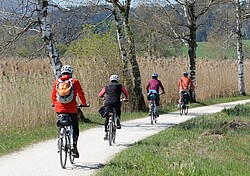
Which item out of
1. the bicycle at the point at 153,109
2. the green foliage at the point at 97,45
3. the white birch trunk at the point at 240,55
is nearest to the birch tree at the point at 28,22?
the bicycle at the point at 153,109

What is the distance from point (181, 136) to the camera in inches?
539

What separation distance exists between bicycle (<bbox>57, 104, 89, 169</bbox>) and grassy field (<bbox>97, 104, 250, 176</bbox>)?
91 cm

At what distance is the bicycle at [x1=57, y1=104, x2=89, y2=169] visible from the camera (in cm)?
970

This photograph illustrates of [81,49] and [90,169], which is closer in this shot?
[90,169]

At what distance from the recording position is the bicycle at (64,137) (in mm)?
9703

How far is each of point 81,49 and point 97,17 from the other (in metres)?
1.96

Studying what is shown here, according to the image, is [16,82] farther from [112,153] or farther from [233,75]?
[233,75]

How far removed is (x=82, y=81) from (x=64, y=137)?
12.8m

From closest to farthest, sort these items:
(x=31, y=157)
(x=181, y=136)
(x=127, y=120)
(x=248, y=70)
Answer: (x=31, y=157), (x=181, y=136), (x=127, y=120), (x=248, y=70)

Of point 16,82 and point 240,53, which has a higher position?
point 240,53

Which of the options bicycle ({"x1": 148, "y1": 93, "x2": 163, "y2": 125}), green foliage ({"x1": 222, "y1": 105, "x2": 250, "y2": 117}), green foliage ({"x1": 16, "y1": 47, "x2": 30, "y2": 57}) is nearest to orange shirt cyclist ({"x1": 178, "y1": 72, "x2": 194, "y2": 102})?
green foliage ({"x1": 222, "y1": 105, "x2": 250, "y2": 117})

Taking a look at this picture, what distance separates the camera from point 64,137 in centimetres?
985

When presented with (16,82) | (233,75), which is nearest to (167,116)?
(16,82)

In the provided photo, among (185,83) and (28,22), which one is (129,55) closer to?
(185,83)
